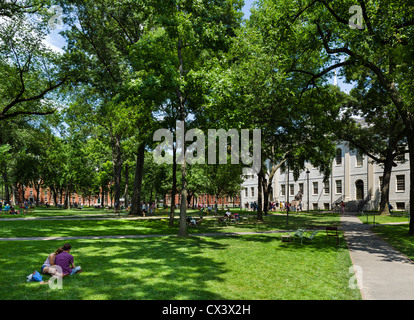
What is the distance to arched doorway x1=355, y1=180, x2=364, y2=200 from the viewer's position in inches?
1852

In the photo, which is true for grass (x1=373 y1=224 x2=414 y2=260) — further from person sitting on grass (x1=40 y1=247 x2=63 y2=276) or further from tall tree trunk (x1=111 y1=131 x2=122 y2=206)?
tall tree trunk (x1=111 y1=131 x2=122 y2=206)

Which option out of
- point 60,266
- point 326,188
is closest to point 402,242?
point 60,266

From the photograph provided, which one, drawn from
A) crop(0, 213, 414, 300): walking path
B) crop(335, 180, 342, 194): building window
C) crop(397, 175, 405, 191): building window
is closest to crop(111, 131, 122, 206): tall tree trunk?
crop(0, 213, 414, 300): walking path

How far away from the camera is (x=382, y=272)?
843cm

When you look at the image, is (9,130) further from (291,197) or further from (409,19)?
(291,197)

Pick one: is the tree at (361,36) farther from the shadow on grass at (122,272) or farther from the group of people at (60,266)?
the group of people at (60,266)

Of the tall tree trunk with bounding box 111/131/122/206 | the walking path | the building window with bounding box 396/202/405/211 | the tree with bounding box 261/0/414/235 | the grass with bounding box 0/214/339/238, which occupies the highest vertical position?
the tree with bounding box 261/0/414/235

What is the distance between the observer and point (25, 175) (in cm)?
4953

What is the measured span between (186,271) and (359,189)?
46275mm

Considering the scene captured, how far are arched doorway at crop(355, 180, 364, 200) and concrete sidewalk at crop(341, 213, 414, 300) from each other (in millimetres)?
37288

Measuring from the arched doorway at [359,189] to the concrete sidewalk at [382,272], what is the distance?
37288 millimetres

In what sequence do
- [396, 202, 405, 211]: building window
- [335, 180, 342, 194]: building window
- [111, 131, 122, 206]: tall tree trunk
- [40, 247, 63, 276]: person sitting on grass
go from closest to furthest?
[40, 247, 63, 276]: person sitting on grass < [111, 131, 122, 206]: tall tree trunk < [396, 202, 405, 211]: building window < [335, 180, 342, 194]: building window

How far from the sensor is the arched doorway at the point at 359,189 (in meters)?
47.0

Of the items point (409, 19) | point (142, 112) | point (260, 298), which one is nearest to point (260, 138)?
point (142, 112)
